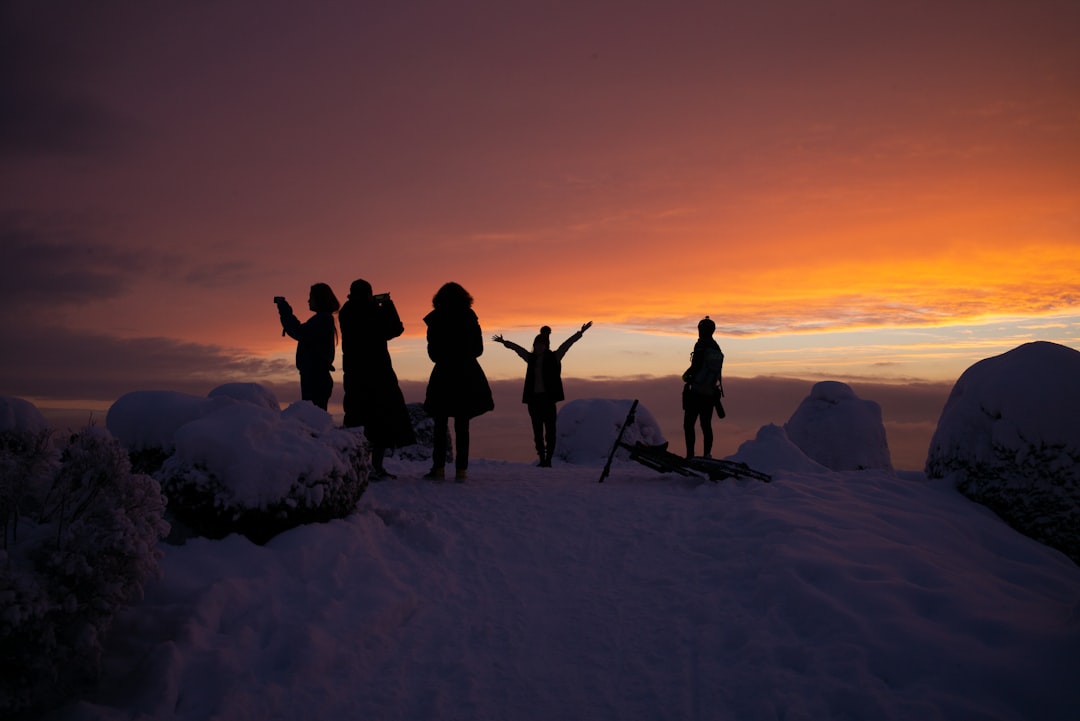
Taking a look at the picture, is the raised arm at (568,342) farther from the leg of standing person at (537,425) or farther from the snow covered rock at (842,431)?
the snow covered rock at (842,431)

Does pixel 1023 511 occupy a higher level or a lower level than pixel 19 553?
lower

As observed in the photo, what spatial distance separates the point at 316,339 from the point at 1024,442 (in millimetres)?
9576

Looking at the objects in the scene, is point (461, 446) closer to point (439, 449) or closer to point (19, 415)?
point (439, 449)

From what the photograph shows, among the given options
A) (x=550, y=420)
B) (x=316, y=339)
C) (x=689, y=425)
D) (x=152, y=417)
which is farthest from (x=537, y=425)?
(x=152, y=417)

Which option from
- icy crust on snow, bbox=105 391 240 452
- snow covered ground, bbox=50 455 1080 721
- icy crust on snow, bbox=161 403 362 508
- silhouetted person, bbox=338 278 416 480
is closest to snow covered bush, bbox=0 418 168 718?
snow covered ground, bbox=50 455 1080 721

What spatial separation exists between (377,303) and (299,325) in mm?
1293

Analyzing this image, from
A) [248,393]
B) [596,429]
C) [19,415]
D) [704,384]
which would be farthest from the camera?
[596,429]

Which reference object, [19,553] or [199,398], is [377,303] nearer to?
[199,398]

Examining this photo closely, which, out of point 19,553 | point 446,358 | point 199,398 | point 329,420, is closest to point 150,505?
point 19,553

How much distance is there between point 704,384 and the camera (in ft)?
42.2

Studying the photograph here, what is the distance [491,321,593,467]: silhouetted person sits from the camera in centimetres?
1330

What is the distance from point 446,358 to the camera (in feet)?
34.4

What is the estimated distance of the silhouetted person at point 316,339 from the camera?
10594mm

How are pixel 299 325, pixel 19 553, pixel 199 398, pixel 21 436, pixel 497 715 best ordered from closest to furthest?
pixel 19 553, pixel 497 715, pixel 21 436, pixel 199 398, pixel 299 325
